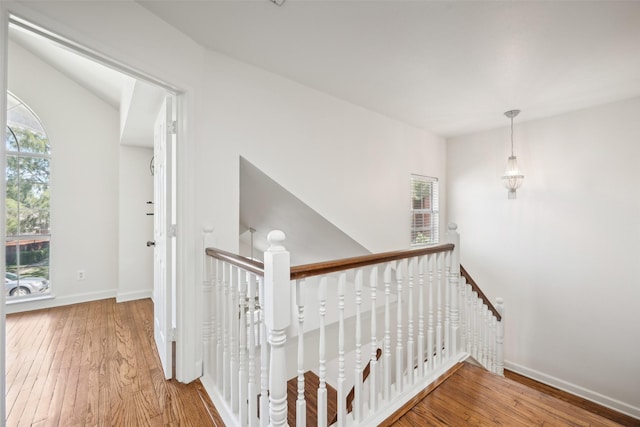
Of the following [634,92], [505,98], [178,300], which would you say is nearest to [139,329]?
[178,300]

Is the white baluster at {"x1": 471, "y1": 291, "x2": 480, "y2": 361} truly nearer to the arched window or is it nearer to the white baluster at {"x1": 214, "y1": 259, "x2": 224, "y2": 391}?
the white baluster at {"x1": 214, "y1": 259, "x2": 224, "y2": 391}

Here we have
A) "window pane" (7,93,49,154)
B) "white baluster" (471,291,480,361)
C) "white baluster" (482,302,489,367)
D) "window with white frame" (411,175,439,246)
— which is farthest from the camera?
"window with white frame" (411,175,439,246)

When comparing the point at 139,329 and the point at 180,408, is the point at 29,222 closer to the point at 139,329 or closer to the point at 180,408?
the point at 139,329

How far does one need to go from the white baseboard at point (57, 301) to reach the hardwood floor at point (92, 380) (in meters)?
0.30

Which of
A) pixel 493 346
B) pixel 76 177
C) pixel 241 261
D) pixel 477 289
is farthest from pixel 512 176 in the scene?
pixel 76 177

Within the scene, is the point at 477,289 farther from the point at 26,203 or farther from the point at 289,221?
the point at 26,203

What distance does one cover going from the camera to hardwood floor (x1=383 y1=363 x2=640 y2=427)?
1509 millimetres

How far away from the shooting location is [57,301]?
Result: 3311 millimetres

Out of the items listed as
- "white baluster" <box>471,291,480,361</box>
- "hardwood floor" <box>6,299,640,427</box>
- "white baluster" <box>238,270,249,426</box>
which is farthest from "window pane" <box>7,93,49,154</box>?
"white baluster" <box>471,291,480,361</box>

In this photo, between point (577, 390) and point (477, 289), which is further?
point (577, 390)

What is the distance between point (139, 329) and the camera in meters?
2.65

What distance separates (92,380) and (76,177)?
2749 millimetres

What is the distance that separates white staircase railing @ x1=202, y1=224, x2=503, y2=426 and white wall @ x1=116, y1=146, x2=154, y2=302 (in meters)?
2.46

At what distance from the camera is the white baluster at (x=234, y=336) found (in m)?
1.44
